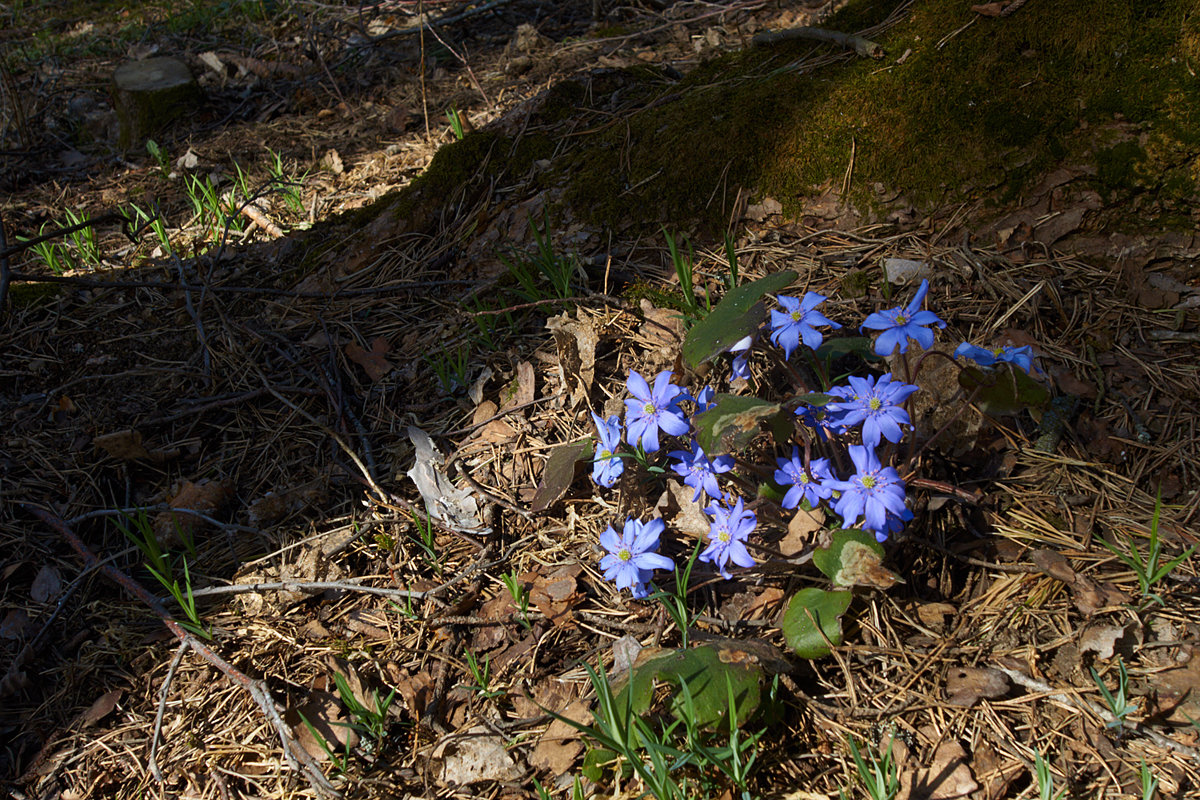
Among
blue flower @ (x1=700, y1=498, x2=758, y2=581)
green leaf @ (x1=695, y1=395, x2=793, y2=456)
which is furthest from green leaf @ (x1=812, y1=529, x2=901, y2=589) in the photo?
green leaf @ (x1=695, y1=395, x2=793, y2=456)

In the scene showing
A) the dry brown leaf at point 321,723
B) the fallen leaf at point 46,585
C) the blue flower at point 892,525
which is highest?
the blue flower at point 892,525

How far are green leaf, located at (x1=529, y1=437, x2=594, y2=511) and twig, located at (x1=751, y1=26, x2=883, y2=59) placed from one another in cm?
151

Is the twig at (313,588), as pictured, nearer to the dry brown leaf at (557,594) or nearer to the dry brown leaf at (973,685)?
the dry brown leaf at (557,594)

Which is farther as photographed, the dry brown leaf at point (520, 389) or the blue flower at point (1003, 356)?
the dry brown leaf at point (520, 389)

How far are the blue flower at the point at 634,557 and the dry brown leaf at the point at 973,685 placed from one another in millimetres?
564

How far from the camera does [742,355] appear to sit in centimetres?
157

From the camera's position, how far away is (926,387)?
1.68 m

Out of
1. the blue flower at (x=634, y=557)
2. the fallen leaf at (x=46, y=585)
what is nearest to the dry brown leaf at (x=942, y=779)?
A: the blue flower at (x=634, y=557)

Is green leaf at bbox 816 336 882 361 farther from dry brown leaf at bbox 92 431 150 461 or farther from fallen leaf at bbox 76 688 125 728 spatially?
dry brown leaf at bbox 92 431 150 461

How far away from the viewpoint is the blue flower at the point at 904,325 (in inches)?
52.7

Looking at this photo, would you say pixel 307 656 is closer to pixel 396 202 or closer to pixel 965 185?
pixel 396 202

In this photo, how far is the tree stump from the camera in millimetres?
4199

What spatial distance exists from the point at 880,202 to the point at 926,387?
0.71m

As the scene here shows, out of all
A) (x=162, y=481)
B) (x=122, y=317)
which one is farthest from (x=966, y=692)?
(x=122, y=317)
